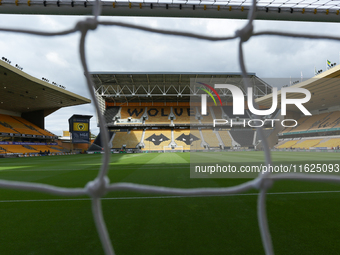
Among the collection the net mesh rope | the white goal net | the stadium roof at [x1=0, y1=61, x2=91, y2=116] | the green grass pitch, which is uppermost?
the stadium roof at [x1=0, y1=61, x2=91, y2=116]

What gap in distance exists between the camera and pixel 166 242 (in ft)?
5.86

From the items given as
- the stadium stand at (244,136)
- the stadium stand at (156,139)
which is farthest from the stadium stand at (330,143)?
the stadium stand at (156,139)

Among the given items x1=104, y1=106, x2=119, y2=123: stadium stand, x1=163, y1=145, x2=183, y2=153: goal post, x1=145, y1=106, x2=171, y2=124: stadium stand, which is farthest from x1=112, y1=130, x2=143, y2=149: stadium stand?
x1=163, y1=145, x2=183, y2=153: goal post

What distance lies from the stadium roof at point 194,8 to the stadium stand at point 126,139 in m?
28.1

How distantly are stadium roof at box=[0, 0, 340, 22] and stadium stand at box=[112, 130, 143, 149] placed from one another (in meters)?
28.1

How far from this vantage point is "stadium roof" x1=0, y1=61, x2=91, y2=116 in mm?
16203

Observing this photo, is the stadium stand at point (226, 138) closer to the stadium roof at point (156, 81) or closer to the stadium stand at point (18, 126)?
the stadium roof at point (156, 81)

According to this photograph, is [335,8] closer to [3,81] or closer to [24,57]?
[24,57]

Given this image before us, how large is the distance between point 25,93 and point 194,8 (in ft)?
79.7

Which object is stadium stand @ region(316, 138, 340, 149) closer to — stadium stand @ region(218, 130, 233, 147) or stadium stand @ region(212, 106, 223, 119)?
stadium stand @ region(218, 130, 233, 147)

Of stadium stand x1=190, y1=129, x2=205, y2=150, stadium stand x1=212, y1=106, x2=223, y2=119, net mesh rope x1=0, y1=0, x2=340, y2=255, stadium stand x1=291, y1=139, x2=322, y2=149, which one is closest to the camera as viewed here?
net mesh rope x1=0, y1=0, x2=340, y2=255

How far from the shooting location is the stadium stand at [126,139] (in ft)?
98.7

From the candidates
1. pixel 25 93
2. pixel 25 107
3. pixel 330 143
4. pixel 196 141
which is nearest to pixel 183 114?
pixel 196 141

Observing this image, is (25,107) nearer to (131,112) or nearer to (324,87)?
(131,112)
